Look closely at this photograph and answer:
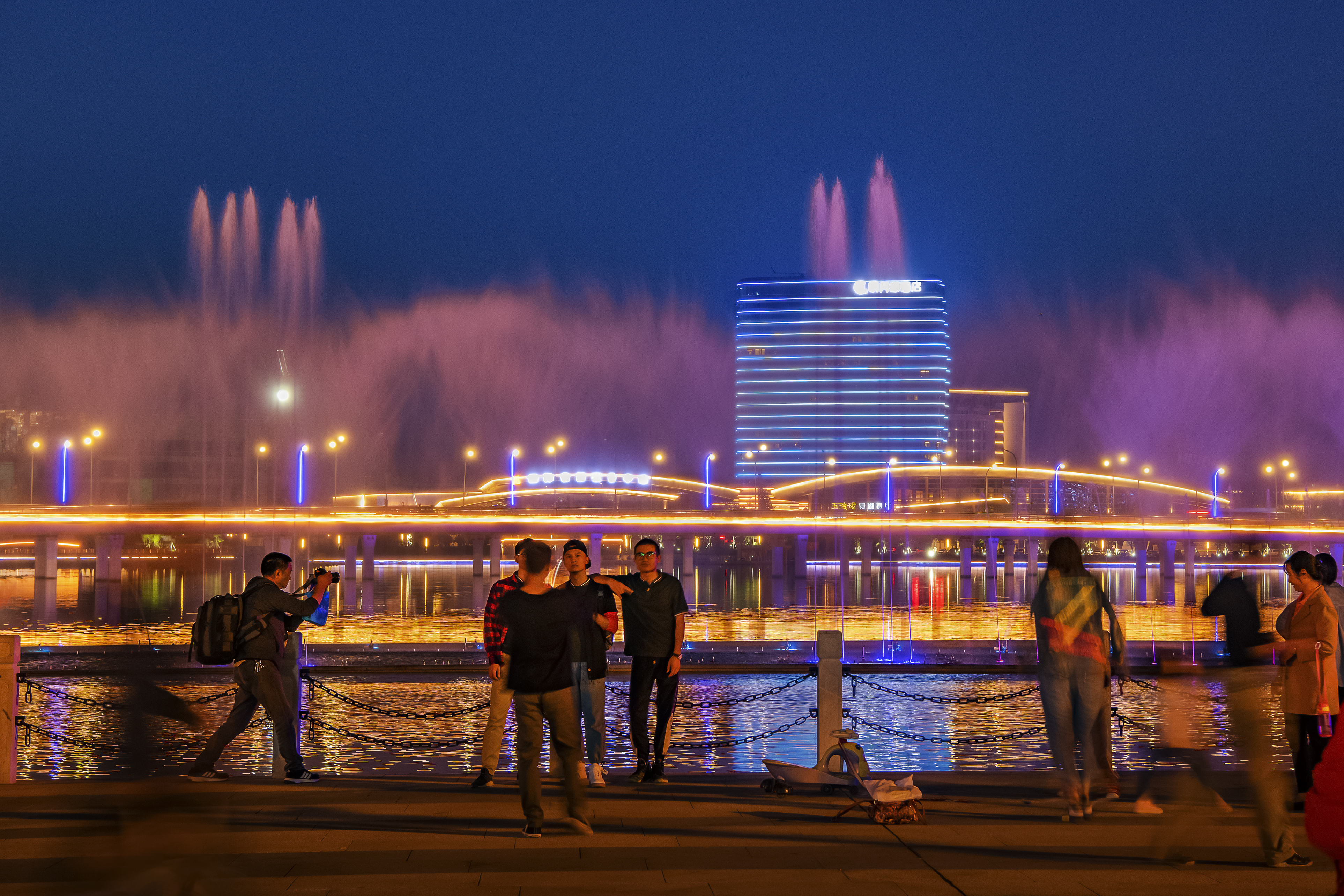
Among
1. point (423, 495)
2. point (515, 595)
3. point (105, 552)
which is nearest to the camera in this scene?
point (515, 595)

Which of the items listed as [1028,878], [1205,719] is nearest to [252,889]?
[1028,878]

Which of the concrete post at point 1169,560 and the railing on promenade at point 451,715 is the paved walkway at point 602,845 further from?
the concrete post at point 1169,560

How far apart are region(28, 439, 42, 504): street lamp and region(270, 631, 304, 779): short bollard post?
138045 mm

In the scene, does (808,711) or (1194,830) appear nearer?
(1194,830)

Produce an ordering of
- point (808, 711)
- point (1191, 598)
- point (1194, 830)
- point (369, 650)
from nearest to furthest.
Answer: point (1194, 830) → point (808, 711) → point (369, 650) → point (1191, 598)

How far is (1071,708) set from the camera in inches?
366

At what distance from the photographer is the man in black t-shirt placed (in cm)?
849

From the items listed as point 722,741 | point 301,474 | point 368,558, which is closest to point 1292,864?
point 722,741

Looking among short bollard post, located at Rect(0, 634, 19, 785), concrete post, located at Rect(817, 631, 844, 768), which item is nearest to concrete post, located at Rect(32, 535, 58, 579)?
short bollard post, located at Rect(0, 634, 19, 785)

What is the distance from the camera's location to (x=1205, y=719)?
18109 mm

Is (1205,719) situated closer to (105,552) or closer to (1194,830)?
(1194,830)

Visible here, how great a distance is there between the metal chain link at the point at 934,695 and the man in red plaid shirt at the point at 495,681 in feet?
11.5

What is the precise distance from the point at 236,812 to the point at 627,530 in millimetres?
97506

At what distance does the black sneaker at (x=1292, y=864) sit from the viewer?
25.1 feet
